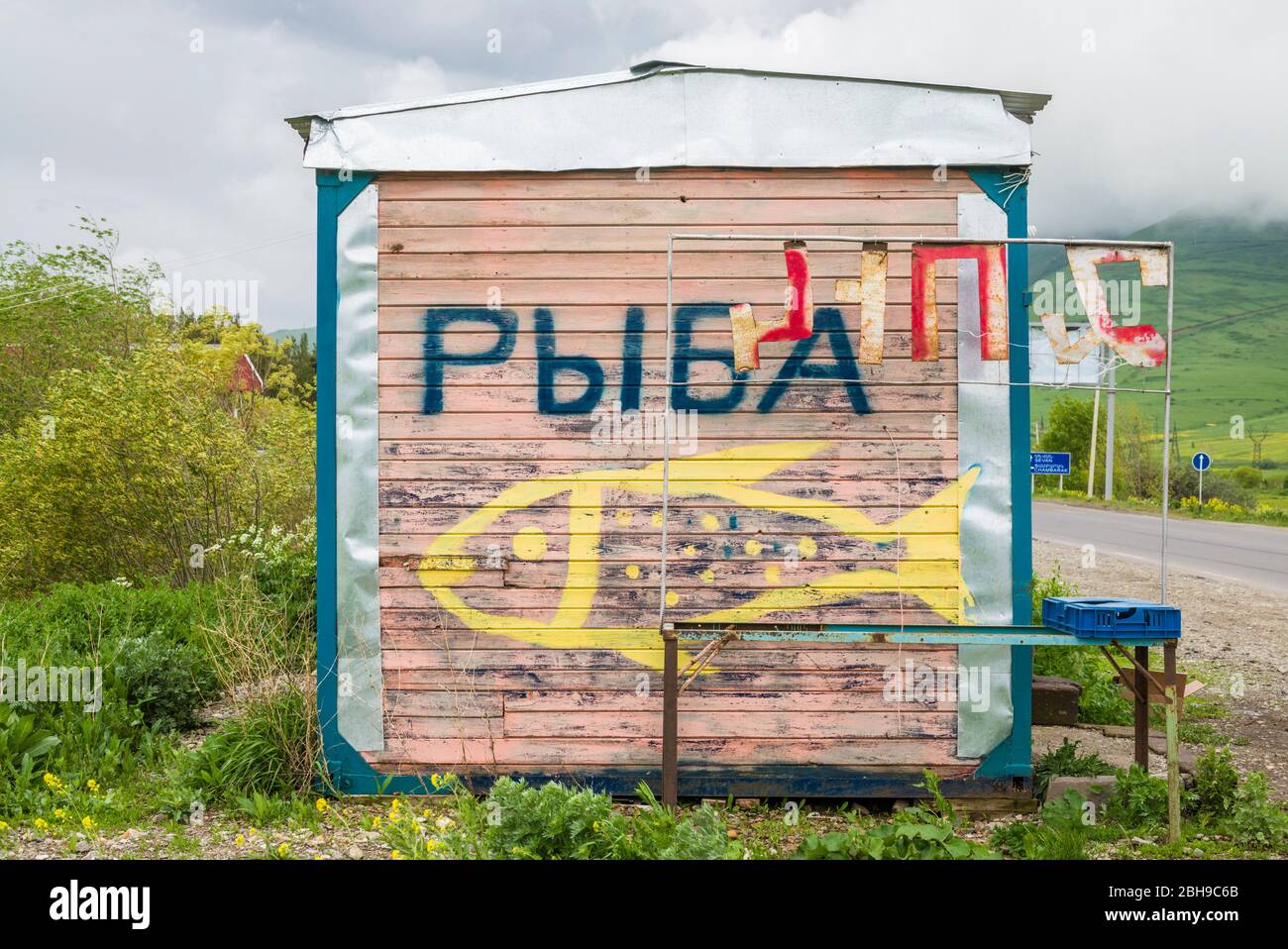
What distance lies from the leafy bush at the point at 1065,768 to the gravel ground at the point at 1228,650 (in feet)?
1.40

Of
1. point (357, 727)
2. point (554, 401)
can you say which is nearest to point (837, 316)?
point (554, 401)

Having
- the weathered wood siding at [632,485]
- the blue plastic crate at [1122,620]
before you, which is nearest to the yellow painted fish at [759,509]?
the weathered wood siding at [632,485]

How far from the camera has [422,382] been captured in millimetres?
5297

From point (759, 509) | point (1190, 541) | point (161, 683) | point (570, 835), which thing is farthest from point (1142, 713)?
point (1190, 541)

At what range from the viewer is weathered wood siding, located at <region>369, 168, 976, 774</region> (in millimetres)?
5250

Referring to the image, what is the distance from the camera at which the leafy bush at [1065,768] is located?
5367 mm

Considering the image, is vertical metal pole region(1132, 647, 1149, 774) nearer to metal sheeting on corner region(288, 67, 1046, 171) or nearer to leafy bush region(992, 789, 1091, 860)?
leafy bush region(992, 789, 1091, 860)

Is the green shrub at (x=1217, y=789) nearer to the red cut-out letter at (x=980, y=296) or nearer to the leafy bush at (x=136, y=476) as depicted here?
the red cut-out letter at (x=980, y=296)

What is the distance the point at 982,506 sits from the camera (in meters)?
5.25

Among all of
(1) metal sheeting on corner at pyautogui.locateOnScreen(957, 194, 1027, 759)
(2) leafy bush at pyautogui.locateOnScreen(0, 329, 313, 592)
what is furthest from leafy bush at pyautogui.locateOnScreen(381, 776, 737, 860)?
(2) leafy bush at pyautogui.locateOnScreen(0, 329, 313, 592)

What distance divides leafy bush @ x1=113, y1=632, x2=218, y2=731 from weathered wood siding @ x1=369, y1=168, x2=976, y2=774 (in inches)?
84.4

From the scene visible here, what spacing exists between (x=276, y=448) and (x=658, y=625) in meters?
7.74
